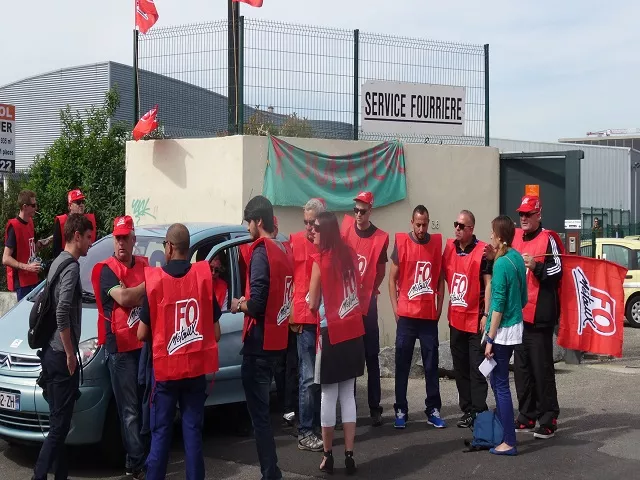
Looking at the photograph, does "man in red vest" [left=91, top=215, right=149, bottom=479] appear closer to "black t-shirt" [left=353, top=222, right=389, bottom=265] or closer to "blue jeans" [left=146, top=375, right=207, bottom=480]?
"blue jeans" [left=146, top=375, right=207, bottom=480]

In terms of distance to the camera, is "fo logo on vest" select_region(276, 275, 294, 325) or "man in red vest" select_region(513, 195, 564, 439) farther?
"man in red vest" select_region(513, 195, 564, 439)

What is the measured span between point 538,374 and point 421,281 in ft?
4.40

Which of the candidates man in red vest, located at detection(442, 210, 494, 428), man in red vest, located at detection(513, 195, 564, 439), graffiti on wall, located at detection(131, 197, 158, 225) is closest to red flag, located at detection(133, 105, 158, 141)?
graffiti on wall, located at detection(131, 197, 158, 225)

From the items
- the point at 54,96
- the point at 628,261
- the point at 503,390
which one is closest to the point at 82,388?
the point at 503,390

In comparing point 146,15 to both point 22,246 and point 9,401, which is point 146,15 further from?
point 9,401

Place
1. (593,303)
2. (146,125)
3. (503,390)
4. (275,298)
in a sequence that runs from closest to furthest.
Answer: (275,298) → (503,390) → (593,303) → (146,125)

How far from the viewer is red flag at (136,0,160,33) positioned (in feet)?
42.3

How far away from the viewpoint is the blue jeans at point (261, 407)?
6297mm

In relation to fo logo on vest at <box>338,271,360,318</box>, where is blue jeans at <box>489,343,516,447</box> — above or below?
below

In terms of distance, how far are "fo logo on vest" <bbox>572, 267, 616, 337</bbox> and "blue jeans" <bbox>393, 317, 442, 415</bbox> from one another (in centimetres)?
135

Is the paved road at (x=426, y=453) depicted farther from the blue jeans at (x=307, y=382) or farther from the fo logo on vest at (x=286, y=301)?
the fo logo on vest at (x=286, y=301)

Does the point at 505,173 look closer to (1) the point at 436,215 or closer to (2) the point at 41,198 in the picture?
(1) the point at 436,215

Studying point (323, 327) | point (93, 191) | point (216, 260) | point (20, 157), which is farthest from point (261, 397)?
point (20, 157)

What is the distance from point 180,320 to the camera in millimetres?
5672
